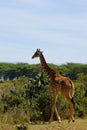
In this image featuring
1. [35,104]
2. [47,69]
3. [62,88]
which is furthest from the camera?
[35,104]

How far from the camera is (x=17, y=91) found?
60.9 feet

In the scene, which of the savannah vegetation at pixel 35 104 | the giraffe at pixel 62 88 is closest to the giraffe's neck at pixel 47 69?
the giraffe at pixel 62 88

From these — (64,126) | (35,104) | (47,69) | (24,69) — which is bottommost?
(64,126)

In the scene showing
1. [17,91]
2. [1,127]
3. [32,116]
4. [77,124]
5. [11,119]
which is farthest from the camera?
[17,91]

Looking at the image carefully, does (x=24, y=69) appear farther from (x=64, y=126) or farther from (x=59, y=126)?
(x=59, y=126)

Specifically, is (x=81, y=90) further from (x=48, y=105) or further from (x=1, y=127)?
(x=1, y=127)

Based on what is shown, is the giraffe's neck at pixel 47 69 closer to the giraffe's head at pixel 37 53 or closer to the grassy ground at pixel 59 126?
the giraffe's head at pixel 37 53

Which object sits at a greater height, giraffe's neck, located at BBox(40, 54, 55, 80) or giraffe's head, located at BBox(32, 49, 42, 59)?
giraffe's head, located at BBox(32, 49, 42, 59)

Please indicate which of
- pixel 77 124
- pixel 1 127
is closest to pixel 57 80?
pixel 77 124

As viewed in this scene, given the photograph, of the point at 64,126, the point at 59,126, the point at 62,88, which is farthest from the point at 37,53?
the point at 59,126

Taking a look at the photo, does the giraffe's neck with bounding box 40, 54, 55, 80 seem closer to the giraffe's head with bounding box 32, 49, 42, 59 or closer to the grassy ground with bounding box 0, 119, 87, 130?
the giraffe's head with bounding box 32, 49, 42, 59

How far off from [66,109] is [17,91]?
3.85m

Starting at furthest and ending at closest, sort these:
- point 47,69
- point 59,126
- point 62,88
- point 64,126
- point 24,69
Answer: point 24,69 < point 47,69 < point 62,88 < point 64,126 < point 59,126

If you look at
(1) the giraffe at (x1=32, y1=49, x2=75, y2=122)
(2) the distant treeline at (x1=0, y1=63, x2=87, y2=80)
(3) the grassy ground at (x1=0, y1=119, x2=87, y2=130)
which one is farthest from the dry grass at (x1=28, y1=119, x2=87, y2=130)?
(2) the distant treeline at (x1=0, y1=63, x2=87, y2=80)
